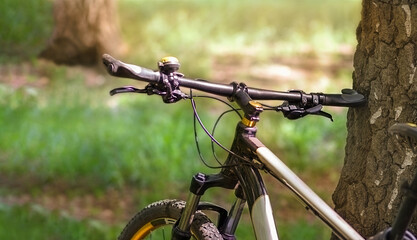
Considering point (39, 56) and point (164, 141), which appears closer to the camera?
point (164, 141)

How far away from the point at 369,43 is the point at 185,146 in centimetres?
339

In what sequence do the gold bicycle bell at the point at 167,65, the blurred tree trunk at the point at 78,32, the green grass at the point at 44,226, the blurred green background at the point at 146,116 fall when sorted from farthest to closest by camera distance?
the blurred tree trunk at the point at 78,32 → the blurred green background at the point at 146,116 → the green grass at the point at 44,226 → the gold bicycle bell at the point at 167,65

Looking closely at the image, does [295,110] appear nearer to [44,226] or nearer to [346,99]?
[346,99]

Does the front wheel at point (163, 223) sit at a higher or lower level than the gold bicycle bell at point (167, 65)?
lower

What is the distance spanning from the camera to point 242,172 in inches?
90.4

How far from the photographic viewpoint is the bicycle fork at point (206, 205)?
2377mm

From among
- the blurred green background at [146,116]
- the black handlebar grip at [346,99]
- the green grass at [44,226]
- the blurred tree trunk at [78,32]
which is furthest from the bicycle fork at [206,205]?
the blurred tree trunk at [78,32]

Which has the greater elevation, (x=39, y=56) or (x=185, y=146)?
(x=39, y=56)

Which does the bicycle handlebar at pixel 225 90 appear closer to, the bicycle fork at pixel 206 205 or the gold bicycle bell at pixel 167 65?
the gold bicycle bell at pixel 167 65

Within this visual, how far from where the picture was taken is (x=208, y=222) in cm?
240

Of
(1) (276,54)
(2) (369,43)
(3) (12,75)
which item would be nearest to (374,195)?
(2) (369,43)

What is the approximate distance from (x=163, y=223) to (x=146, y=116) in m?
3.79

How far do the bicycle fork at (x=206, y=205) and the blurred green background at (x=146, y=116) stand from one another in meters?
1.92

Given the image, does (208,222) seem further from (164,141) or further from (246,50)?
(246,50)
